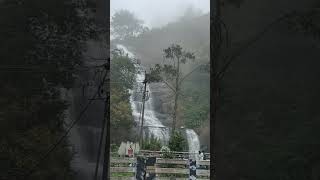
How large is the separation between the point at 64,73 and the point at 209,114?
689mm

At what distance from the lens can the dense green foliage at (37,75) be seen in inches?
67.2

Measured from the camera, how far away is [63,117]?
1711 mm

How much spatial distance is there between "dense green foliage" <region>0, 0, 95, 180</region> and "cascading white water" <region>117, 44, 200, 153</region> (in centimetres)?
26

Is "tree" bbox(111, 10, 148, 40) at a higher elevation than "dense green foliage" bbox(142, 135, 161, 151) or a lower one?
higher

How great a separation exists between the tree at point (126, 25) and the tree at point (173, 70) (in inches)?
6.9

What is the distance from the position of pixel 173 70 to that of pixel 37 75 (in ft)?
2.04

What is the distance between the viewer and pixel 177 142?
5.92ft

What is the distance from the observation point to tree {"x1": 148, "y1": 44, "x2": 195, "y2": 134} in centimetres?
180

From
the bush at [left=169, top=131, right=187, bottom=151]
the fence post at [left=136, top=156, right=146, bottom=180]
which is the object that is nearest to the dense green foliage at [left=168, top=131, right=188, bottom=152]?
the bush at [left=169, top=131, right=187, bottom=151]

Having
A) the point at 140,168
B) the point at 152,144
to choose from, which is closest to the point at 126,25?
the point at 152,144

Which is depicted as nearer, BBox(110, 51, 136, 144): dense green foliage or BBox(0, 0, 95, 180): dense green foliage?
BBox(0, 0, 95, 180): dense green foliage

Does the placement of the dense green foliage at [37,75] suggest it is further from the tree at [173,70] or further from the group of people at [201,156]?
the group of people at [201,156]
